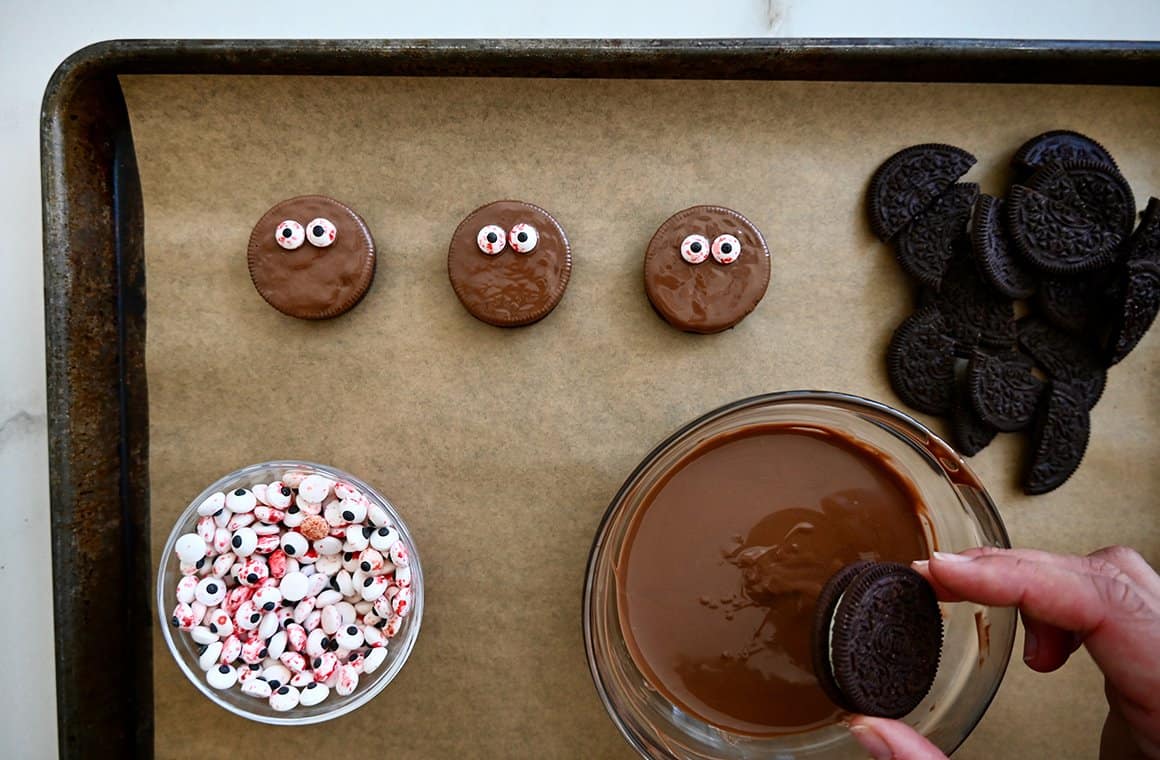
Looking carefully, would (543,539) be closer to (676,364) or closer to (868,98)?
(676,364)

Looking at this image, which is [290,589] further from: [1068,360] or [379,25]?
[1068,360]

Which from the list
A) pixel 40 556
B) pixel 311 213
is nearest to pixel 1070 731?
pixel 311 213

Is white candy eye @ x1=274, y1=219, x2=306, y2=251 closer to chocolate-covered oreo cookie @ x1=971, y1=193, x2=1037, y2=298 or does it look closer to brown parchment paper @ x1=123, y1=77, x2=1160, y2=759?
brown parchment paper @ x1=123, y1=77, x2=1160, y2=759

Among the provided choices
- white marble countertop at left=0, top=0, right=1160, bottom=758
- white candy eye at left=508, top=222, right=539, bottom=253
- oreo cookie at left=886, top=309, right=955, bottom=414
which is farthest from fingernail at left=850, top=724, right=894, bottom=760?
white marble countertop at left=0, top=0, right=1160, bottom=758

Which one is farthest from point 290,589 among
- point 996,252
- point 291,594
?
point 996,252

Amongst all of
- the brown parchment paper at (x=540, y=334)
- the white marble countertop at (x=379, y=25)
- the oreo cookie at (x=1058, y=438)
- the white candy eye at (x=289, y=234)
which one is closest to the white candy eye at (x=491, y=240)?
the brown parchment paper at (x=540, y=334)

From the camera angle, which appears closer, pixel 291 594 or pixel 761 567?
pixel 761 567

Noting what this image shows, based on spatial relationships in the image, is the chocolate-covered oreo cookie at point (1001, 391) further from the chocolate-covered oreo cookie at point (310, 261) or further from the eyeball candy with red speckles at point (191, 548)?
the eyeball candy with red speckles at point (191, 548)
